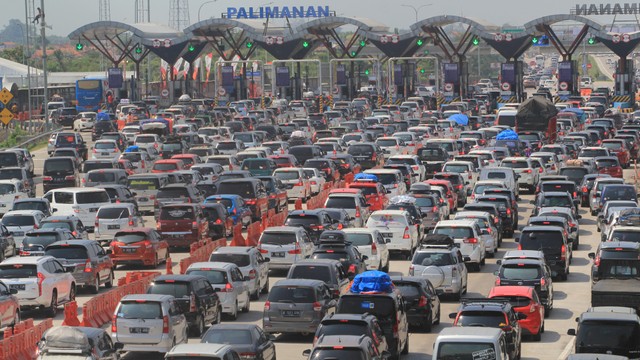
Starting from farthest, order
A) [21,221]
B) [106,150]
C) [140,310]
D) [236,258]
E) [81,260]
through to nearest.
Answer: [106,150] < [21,221] < [81,260] < [236,258] < [140,310]

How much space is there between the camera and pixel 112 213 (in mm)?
43875

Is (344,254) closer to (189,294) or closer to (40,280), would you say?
(189,294)

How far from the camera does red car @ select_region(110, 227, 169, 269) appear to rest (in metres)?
39.9

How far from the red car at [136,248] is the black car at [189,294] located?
953 cm

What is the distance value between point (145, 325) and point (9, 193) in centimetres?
2454

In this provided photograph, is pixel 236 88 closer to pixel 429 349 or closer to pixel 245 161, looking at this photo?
pixel 245 161

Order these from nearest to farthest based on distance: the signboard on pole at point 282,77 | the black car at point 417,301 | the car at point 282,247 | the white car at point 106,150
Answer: the black car at point 417,301, the car at point 282,247, the white car at point 106,150, the signboard on pole at point 282,77

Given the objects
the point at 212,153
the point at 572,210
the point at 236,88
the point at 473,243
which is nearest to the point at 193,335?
the point at 473,243

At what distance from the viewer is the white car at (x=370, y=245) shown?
38438 millimetres

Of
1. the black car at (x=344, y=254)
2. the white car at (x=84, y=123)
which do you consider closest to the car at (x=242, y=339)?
the black car at (x=344, y=254)

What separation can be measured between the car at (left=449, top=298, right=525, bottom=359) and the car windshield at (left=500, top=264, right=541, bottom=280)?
17.6ft

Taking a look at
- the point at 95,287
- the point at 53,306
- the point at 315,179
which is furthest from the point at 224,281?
the point at 315,179

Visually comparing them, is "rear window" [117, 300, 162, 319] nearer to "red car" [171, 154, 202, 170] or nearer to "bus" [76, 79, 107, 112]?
"red car" [171, 154, 202, 170]

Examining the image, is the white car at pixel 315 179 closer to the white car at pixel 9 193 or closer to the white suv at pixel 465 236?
the white car at pixel 9 193
